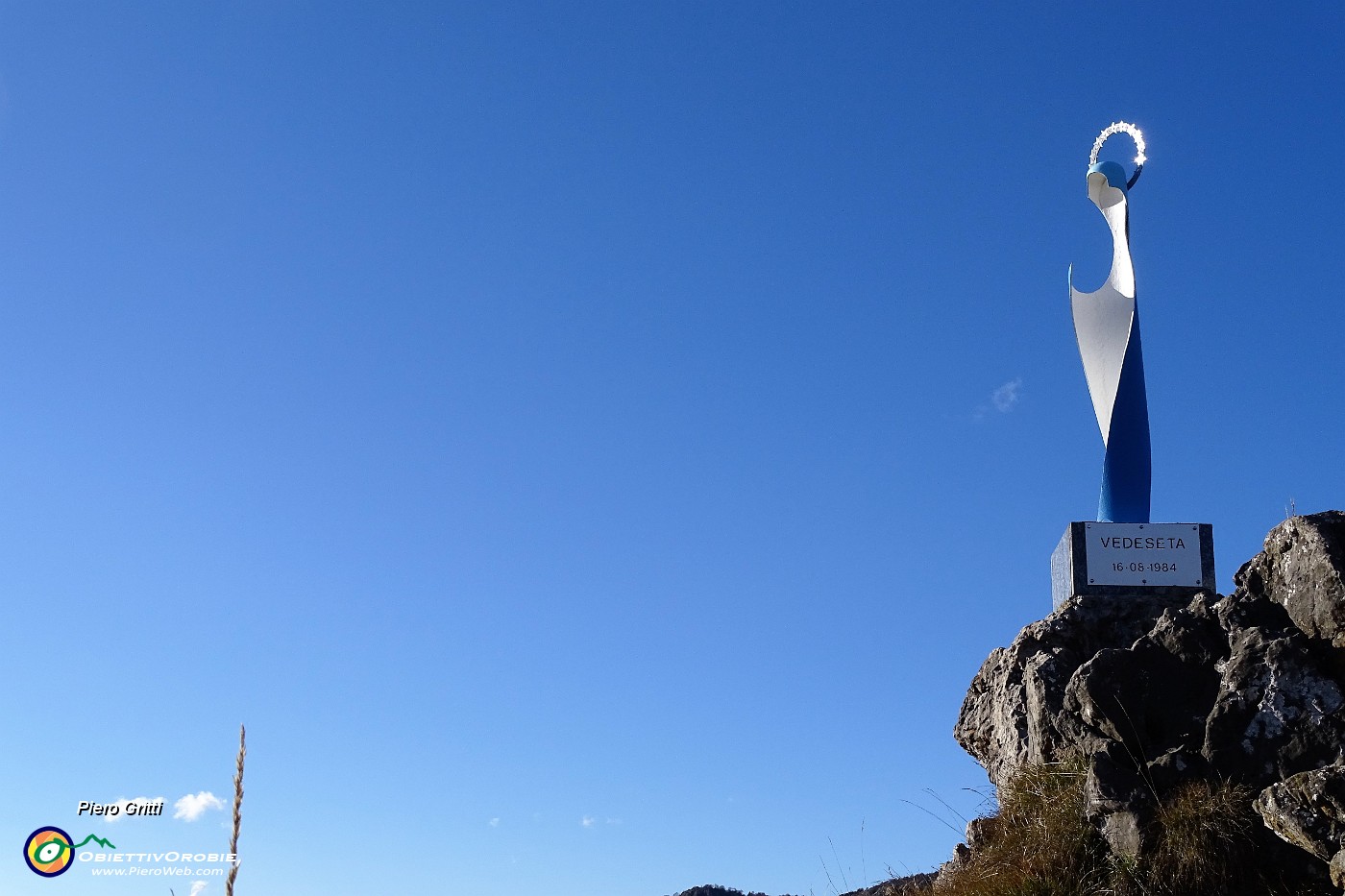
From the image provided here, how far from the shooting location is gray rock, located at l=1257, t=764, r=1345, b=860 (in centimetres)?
749

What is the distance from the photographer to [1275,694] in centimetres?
880

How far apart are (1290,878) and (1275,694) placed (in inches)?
55.4

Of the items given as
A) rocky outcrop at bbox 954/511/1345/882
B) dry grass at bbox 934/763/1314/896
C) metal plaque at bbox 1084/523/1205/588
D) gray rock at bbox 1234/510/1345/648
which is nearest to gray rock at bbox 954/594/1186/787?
rocky outcrop at bbox 954/511/1345/882

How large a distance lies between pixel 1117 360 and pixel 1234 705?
755 inches

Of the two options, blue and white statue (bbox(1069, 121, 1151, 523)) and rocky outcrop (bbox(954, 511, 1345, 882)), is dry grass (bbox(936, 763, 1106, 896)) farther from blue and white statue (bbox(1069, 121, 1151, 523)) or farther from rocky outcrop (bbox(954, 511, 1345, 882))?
blue and white statue (bbox(1069, 121, 1151, 523))

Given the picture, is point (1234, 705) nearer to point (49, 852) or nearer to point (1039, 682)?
point (1039, 682)

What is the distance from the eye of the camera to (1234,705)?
29.3 ft

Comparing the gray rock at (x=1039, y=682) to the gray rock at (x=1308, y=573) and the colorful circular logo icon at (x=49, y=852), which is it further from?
the colorful circular logo icon at (x=49, y=852)

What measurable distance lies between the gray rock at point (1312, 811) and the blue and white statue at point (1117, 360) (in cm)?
1816

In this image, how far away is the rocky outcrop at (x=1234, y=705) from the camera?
27.2ft

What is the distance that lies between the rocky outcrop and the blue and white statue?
616 inches

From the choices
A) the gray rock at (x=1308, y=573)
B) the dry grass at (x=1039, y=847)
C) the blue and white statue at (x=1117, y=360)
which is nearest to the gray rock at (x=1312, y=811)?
the dry grass at (x=1039, y=847)

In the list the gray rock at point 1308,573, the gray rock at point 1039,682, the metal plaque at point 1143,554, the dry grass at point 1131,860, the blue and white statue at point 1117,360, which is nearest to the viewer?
the dry grass at point 1131,860

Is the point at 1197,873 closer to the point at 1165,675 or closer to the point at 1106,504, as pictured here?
the point at 1165,675
